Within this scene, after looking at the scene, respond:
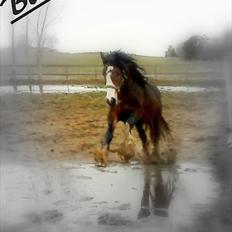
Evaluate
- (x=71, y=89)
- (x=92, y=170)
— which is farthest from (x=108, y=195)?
(x=71, y=89)

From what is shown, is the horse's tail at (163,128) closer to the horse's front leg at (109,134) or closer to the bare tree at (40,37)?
the horse's front leg at (109,134)

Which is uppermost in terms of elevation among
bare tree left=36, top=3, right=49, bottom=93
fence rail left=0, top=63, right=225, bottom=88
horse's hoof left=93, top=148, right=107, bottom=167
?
bare tree left=36, top=3, right=49, bottom=93

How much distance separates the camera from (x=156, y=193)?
222 cm

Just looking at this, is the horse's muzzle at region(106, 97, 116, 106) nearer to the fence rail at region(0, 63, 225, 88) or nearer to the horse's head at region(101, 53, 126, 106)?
the horse's head at region(101, 53, 126, 106)

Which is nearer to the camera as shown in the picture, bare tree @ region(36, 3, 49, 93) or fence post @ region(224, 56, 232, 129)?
fence post @ region(224, 56, 232, 129)

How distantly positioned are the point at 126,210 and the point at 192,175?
1.21ft

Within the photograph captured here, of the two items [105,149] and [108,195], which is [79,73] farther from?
[108,195]

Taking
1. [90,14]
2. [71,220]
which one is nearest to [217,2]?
[90,14]

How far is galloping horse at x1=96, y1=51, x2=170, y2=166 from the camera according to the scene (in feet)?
7.14

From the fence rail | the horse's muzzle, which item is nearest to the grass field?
the fence rail

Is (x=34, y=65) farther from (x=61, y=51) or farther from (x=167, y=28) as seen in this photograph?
(x=167, y=28)

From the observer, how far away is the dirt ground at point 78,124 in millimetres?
2162

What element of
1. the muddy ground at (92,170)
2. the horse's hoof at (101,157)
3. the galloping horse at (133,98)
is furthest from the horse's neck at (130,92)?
the horse's hoof at (101,157)

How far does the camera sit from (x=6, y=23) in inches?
89.8
